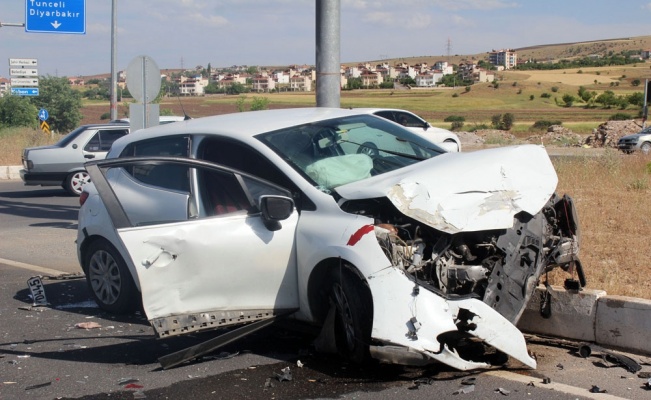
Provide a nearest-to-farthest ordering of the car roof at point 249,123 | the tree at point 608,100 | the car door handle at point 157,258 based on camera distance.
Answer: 1. the car door handle at point 157,258
2. the car roof at point 249,123
3. the tree at point 608,100

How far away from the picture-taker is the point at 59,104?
49781 millimetres

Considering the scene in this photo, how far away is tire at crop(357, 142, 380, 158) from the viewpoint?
22.2 ft

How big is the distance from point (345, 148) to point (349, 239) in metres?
1.36

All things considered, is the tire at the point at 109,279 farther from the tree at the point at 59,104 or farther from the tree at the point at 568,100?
the tree at the point at 568,100

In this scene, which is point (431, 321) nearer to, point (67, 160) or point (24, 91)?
point (67, 160)

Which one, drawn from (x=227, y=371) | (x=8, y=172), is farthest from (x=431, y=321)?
(x=8, y=172)

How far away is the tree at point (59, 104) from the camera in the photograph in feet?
163

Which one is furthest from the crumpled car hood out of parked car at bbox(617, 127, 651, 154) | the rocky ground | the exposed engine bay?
the rocky ground

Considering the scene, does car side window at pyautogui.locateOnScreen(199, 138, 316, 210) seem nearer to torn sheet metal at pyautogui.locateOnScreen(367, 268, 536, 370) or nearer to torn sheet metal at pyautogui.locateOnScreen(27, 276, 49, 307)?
torn sheet metal at pyautogui.locateOnScreen(367, 268, 536, 370)

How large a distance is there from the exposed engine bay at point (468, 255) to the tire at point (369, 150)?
1000 millimetres

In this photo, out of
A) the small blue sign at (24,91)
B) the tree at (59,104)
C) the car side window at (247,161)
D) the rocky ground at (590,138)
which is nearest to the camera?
the car side window at (247,161)

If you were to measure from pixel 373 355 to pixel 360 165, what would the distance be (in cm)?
172

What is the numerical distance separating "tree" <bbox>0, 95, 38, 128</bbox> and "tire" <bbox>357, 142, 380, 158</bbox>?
4154 cm

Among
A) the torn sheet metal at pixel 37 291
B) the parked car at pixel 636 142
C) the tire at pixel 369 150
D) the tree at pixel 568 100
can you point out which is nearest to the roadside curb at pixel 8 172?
the torn sheet metal at pixel 37 291
